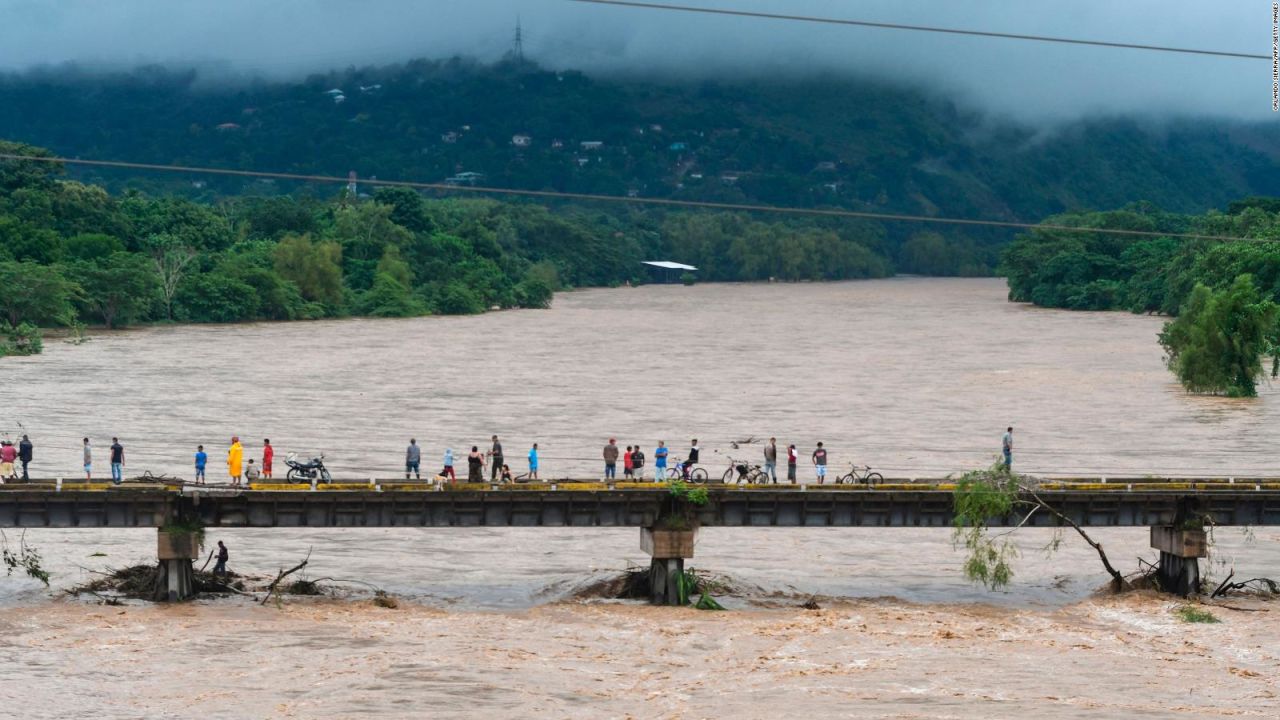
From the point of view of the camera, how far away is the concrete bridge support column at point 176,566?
38.4 metres

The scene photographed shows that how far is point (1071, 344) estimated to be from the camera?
12275 centimetres

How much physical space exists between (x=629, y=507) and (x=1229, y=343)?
177ft

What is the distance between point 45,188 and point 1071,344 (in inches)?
3391

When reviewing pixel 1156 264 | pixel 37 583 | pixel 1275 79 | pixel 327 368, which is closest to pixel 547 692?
pixel 37 583

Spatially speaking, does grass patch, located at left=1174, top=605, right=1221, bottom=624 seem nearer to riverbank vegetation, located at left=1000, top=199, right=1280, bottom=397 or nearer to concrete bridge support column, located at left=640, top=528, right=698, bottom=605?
concrete bridge support column, located at left=640, top=528, right=698, bottom=605

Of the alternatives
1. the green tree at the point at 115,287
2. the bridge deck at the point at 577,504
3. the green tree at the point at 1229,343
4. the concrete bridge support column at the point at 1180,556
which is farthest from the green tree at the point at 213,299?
the concrete bridge support column at the point at 1180,556

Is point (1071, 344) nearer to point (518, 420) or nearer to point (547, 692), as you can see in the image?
point (518, 420)

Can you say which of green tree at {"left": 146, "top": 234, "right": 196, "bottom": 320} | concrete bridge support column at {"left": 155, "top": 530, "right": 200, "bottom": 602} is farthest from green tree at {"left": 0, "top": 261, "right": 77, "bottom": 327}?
concrete bridge support column at {"left": 155, "top": 530, "right": 200, "bottom": 602}

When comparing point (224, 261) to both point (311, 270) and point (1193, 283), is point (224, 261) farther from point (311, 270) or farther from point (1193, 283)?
point (1193, 283)

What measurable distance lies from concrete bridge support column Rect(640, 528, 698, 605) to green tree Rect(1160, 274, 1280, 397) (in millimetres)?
52127

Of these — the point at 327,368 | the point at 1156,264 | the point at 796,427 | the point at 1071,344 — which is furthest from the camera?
the point at 1156,264

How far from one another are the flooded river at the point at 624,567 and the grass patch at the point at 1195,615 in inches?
16.6

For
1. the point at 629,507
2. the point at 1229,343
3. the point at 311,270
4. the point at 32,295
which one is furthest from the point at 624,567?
the point at 311,270

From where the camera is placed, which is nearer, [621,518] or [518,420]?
[621,518]
